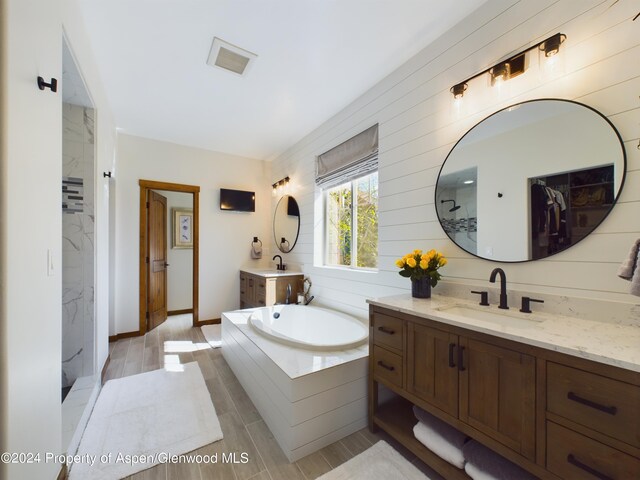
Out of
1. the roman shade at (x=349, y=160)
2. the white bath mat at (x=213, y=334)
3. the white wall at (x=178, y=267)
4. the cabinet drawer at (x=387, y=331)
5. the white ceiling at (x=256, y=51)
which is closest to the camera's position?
the cabinet drawer at (x=387, y=331)

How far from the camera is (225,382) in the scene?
2.35 meters

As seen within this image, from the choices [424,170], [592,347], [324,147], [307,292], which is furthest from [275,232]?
[592,347]

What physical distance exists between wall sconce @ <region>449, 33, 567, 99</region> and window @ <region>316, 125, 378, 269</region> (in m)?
1.03

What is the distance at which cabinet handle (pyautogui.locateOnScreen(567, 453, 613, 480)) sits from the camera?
0.83 metres

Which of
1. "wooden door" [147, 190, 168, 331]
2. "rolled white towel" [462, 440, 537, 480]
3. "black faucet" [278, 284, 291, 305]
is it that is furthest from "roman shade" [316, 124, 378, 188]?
"wooden door" [147, 190, 168, 331]

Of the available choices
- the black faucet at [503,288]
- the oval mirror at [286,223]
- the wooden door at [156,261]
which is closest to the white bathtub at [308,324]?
the black faucet at [503,288]

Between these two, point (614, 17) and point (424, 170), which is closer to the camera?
point (614, 17)

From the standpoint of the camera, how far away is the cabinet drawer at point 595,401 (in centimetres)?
78

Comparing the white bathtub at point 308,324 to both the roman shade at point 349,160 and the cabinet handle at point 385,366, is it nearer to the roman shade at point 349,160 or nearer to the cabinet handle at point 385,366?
the cabinet handle at point 385,366

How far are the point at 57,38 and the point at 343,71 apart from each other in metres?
1.88

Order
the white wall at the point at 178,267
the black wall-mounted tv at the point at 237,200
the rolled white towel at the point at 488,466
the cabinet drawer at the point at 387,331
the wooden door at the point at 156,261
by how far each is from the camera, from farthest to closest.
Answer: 1. the white wall at the point at 178,267
2. the black wall-mounted tv at the point at 237,200
3. the wooden door at the point at 156,261
4. the cabinet drawer at the point at 387,331
5. the rolled white towel at the point at 488,466

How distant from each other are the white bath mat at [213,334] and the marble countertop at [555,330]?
2.54m

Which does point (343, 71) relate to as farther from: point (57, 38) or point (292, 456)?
point (292, 456)

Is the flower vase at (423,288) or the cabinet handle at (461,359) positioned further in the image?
the flower vase at (423,288)
